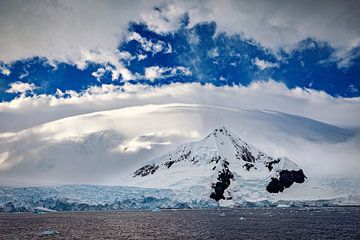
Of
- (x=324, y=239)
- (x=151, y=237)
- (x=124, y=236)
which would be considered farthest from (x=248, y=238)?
(x=124, y=236)

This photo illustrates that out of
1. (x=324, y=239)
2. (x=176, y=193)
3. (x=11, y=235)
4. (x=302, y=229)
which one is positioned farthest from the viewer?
(x=176, y=193)

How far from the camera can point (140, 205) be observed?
152m

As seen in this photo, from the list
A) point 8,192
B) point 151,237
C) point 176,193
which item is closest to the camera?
point 151,237

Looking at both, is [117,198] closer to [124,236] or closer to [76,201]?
[76,201]

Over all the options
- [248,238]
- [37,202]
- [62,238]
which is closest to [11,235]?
[62,238]

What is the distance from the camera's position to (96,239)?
2511 inches

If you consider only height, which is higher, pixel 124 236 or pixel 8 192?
pixel 8 192

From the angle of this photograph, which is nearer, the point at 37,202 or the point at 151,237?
the point at 151,237

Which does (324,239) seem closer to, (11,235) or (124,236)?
(124,236)

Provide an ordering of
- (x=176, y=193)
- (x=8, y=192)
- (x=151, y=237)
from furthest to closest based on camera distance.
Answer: (x=176, y=193)
(x=8, y=192)
(x=151, y=237)

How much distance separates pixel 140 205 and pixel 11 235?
276 ft

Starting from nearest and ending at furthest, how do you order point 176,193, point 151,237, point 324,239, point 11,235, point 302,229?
A: point 324,239
point 151,237
point 11,235
point 302,229
point 176,193

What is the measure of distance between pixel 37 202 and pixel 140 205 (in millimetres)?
38784

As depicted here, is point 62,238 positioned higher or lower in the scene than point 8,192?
lower
